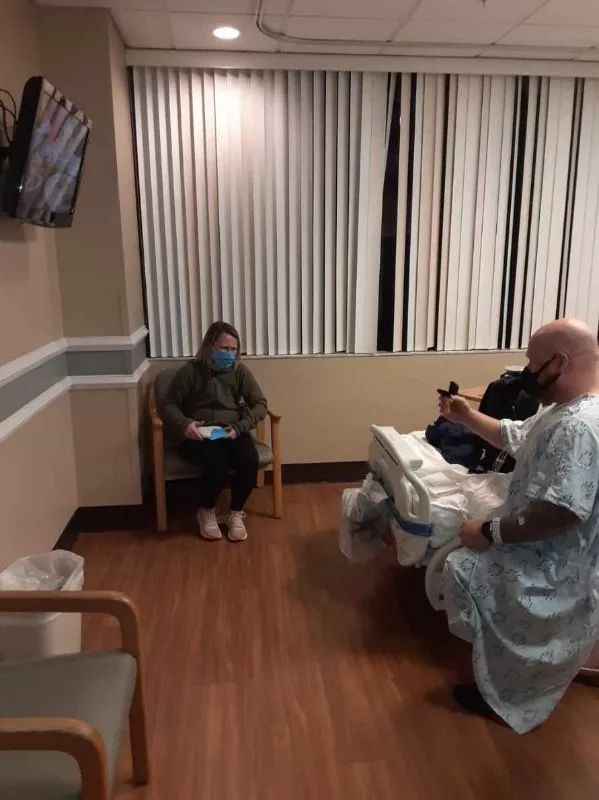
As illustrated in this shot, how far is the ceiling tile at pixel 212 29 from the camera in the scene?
2.86 m

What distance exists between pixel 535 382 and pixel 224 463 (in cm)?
176

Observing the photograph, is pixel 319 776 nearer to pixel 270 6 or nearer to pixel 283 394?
pixel 283 394

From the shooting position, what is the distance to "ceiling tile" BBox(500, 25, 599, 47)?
3.05 meters

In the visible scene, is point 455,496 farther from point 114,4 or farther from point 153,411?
point 114,4

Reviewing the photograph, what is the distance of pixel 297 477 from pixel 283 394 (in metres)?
0.54

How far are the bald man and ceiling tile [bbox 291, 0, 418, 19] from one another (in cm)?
180

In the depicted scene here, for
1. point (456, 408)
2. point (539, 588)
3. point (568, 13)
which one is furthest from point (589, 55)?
point (539, 588)

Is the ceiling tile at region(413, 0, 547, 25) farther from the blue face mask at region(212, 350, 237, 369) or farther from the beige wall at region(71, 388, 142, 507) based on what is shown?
the beige wall at region(71, 388, 142, 507)

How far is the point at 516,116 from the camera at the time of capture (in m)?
3.62

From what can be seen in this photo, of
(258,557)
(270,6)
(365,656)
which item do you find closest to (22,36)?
(270,6)

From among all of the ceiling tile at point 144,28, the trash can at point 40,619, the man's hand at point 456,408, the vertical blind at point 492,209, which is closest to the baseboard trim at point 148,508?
the trash can at point 40,619

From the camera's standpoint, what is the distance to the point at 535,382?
1.85m

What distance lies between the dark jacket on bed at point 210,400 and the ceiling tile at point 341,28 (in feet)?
5.43

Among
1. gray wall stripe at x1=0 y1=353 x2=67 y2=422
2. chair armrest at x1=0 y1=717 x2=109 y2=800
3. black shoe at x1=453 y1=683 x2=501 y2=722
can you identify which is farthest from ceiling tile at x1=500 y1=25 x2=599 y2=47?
chair armrest at x1=0 y1=717 x2=109 y2=800
